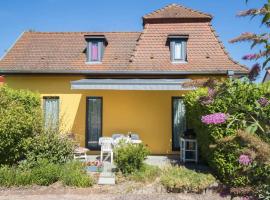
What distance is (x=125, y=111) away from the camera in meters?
18.7

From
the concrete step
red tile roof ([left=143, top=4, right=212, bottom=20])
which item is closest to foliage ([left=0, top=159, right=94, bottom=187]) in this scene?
the concrete step

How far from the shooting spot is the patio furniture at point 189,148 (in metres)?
15.6

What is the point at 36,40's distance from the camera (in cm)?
2208

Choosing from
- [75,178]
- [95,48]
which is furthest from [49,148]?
[95,48]

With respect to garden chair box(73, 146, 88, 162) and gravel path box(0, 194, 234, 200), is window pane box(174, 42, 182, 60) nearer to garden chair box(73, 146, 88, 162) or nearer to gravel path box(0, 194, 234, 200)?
garden chair box(73, 146, 88, 162)

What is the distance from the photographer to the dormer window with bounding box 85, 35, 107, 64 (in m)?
20.0

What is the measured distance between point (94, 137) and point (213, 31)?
9.58m

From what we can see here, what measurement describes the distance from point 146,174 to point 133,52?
32.8ft

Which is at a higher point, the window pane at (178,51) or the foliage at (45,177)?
the window pane at (178,51)

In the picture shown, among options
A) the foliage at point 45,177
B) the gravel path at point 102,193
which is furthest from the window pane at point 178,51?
the foliage at point 45,177

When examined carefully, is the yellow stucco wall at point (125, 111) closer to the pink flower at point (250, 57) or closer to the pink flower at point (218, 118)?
the pink flower at point (218, 118)

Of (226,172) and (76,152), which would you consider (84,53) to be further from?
(226,172)

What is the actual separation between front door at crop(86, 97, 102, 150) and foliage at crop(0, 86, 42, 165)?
4766mm

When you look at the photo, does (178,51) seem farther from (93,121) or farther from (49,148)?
(49,148)
